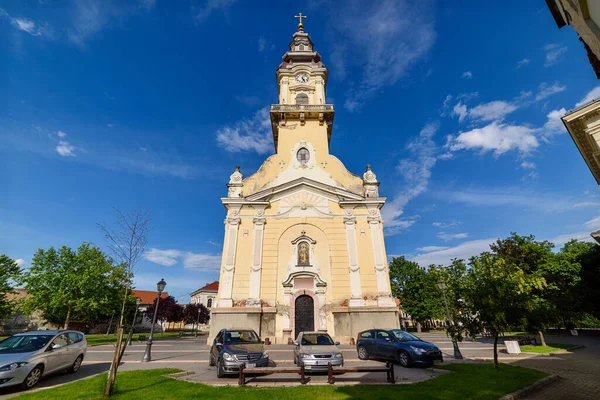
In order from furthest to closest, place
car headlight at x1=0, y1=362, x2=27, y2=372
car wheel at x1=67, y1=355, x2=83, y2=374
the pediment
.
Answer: the pediment → car wheel at x1=67, y1=355, x2=83, y2=374 → car headlight at x1=0, y1=362, x2=27, y2=372

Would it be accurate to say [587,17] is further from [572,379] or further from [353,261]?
[353,261]

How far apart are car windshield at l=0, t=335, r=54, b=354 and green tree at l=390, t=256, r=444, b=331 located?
1737 inches

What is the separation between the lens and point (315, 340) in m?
11.5

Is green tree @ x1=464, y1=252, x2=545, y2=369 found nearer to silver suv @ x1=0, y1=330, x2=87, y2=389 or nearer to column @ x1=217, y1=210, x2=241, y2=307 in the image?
silver suv @ x1=0, y1=330, x2=87, y2=389

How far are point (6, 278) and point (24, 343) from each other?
33.5 meters

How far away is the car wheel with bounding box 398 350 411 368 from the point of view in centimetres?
1142

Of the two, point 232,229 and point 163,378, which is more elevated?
point 232,229

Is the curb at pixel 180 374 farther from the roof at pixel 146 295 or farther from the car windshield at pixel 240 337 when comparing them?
the roof at pixel 146 295

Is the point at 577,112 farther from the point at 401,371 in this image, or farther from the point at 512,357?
the point at 401,371

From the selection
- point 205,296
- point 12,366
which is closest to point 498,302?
point 12,366

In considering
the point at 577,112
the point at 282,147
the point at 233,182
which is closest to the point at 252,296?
the point at 233,182

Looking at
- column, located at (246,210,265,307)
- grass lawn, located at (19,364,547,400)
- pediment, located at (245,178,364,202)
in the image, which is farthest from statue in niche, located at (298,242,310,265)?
grass lawn, located at (19,364,547,400)

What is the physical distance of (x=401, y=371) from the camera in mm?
10680

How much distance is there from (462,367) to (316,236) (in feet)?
43.8
